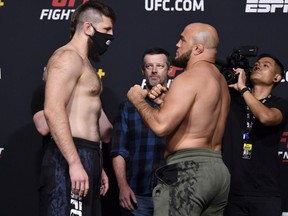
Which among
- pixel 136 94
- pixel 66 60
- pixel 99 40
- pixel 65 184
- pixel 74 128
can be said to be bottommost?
pixel 65 184

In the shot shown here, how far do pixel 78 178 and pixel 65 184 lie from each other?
0.10 metres

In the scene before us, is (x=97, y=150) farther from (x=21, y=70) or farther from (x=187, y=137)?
(x=21, y=70)

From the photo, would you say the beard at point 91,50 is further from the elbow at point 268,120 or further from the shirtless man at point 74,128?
the elbow at point 268,120

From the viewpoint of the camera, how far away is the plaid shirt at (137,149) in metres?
3.26

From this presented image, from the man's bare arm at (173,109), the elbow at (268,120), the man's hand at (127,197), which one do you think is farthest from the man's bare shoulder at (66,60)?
the elbow at (268,120)

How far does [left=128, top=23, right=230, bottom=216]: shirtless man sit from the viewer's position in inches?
101

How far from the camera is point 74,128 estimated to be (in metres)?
2.74

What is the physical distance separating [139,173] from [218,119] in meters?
0.72

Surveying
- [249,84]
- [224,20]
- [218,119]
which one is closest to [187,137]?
[218,119]

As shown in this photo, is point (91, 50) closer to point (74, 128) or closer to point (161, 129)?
point (74, 128)

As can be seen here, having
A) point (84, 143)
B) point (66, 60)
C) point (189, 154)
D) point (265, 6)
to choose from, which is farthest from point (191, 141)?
point (265, 6)

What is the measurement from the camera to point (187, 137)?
8.63 feet

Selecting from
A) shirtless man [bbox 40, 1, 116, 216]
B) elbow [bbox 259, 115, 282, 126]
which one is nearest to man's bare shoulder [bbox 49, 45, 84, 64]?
shirtless man [bbox 40, 1, 116, 216]

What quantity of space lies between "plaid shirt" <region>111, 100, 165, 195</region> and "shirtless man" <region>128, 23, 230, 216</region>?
588mm
